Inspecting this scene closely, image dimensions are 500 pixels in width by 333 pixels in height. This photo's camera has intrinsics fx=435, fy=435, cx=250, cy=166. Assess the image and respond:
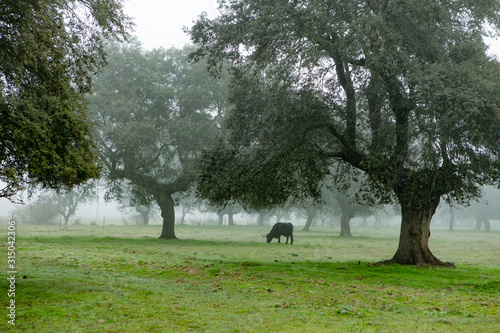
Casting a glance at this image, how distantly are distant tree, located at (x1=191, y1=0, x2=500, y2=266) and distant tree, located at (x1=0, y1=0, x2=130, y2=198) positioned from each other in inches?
280

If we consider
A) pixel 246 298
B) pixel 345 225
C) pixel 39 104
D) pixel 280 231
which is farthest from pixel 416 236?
pixel 345 225

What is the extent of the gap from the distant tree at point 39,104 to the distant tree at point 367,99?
711cm

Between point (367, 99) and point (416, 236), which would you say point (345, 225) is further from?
point (367, 99)

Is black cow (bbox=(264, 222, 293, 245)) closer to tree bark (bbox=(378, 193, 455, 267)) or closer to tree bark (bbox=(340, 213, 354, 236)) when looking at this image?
tree bark (bbox=(378, 193, 455, 267))

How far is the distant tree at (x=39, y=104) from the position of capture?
1024cm

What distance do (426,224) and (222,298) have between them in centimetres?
1240

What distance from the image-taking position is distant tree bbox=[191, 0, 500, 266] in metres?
15.6

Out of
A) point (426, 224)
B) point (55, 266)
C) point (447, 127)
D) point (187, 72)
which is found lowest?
point (55, 266)

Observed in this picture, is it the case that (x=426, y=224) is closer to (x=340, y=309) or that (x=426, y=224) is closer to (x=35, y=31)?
(x=340, y=309)

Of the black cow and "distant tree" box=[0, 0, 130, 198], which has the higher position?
"distant tree" box=[0, 0, 130, 198]

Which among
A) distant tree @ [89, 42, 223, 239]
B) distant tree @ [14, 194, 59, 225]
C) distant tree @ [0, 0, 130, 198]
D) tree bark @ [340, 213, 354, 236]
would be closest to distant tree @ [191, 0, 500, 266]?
distant tree @ [0, 0, 130, 198]

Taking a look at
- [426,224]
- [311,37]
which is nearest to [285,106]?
[311,37]

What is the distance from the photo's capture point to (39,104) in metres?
10.9

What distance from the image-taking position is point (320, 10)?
53.2ft
